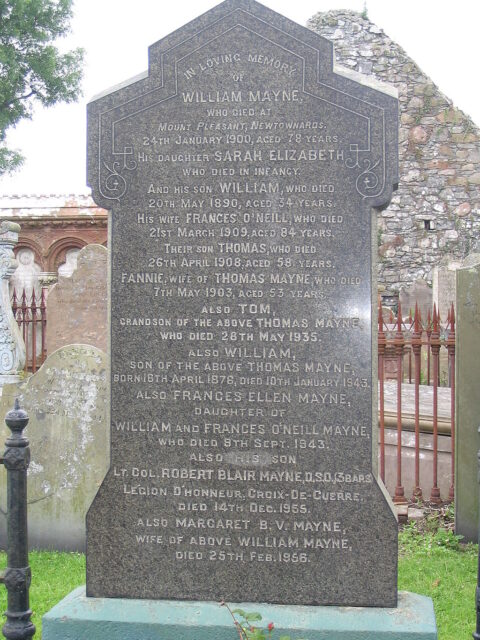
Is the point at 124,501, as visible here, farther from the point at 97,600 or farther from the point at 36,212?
the point at 36,212

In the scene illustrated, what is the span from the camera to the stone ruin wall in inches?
654

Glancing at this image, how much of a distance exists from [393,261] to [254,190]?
13.5 metres

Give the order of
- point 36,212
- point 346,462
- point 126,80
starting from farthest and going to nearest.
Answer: point 36,212
point 126,80
point 346,462

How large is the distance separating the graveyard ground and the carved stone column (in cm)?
201

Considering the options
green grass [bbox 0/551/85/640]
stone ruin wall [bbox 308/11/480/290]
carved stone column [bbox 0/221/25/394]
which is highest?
stone ruin wall [bbox 308/11/480/290]

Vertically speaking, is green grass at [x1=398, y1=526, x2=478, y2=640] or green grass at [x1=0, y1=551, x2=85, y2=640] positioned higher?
green grass at [x1=398, y1=526, x2=478, y2=640]

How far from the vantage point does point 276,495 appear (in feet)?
12.1

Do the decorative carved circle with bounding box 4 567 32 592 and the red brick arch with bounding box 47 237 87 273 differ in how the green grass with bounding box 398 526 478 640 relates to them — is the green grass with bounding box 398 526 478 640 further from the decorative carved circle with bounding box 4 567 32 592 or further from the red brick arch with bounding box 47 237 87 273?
the red brick arch with bounding box 47 237 87 273

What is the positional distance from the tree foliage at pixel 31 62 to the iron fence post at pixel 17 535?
18.5m

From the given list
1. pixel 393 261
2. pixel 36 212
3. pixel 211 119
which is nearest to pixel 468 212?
pixel 393 261

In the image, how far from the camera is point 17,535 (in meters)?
3.60

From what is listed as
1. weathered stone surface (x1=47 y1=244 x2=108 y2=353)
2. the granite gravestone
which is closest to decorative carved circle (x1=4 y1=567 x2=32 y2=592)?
the granite gravestone

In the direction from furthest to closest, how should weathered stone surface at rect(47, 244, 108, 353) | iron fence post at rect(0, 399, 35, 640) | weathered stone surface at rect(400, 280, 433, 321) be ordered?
weathered stone surface at rect(400, 280, 433, 321) → weathered stone surface at rect(47, 244, 108, 353) → iron fence post at rect(0, 399, 35, 640)

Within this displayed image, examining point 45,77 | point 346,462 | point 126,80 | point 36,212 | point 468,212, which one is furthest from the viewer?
point 45,77
